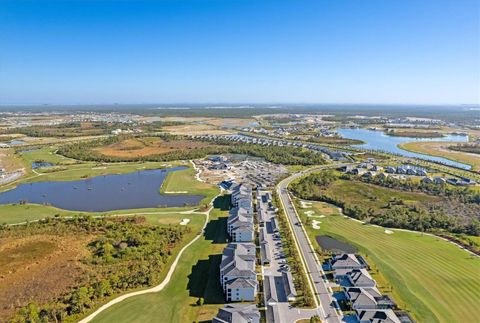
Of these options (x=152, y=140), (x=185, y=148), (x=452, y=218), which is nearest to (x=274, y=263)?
(x=452, y=218)

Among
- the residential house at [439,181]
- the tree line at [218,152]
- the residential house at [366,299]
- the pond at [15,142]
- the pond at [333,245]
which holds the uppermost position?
the pond at [15,142]

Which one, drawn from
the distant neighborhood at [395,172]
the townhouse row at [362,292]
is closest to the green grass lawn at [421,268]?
the townhouse row at [362,292]

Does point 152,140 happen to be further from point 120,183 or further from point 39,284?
point 39,284

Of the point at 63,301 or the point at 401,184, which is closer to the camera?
the point at 63,301

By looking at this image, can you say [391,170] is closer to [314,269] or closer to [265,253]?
[314,269]

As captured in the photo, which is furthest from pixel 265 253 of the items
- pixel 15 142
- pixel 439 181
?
pixel 15 142

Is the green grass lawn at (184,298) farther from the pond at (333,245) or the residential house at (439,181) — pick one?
the residential house at (439,181)
